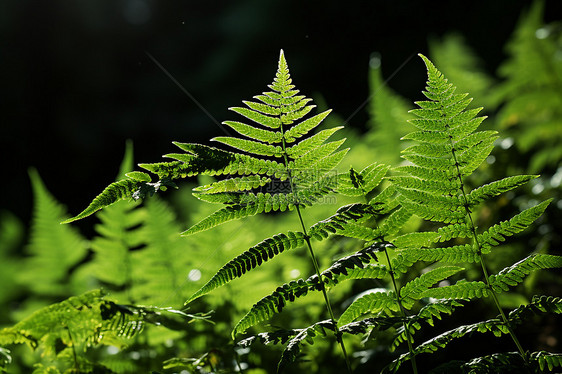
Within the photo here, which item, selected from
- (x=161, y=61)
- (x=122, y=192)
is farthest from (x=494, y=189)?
(x=161, y=61)

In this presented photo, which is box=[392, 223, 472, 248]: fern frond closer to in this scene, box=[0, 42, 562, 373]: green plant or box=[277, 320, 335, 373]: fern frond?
box=[0, 42, 562, 373]: green plant

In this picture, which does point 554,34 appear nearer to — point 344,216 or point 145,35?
point 344,216

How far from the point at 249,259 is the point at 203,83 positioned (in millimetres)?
6851

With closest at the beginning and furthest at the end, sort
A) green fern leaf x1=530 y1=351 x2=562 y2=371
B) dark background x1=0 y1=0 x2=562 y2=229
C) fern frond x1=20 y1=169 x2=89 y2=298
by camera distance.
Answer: green fern leaf x1=530 y1=351 x2=562 y2=371 < fern frond x1=20 y1=169 x2=89 y2=298 < dark background x1=0 y1=0 x2=562 y2=229

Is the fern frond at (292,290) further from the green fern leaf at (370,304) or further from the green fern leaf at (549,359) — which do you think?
the green fern leaf at (549,359)

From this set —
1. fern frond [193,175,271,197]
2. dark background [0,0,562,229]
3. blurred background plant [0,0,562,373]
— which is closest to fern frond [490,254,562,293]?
fern frond [193,175,271,197]

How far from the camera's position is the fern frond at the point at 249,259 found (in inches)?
36.7

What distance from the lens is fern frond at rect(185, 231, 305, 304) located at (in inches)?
36.7

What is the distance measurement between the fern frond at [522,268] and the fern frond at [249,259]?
0.46m

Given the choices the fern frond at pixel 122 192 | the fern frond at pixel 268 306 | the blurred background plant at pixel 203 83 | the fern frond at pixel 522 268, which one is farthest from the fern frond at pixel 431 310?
the blurred background plant at pixel 203 83

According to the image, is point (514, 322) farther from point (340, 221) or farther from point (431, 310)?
point (340, 221)

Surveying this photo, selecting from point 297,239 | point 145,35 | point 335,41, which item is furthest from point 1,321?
point 145,35

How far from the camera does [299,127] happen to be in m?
1.08

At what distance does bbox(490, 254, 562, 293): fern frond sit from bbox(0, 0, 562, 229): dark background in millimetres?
5474
